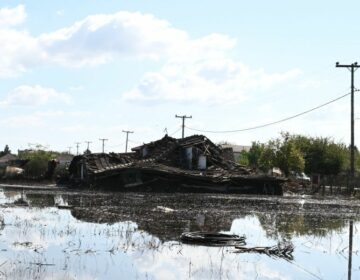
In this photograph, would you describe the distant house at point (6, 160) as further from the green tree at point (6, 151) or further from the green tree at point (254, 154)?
the green tree at point (254, 154)

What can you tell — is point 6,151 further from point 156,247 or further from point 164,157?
point 156,247

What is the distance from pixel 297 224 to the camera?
2169 cm

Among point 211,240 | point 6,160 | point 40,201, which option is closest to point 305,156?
point 40,201

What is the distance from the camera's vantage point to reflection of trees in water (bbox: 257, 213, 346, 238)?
18672 mm

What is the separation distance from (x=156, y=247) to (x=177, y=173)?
3435cm

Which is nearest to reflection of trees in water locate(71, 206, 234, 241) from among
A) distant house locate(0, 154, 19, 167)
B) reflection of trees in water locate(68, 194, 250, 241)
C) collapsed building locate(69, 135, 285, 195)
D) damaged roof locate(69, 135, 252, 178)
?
reflection of trees in water locate(68, 194, 250, 241)

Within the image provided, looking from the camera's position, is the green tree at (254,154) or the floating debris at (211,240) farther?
the green tree at (254,154)

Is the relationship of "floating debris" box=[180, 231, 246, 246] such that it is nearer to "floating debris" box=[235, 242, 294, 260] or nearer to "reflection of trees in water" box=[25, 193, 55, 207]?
"floating debris" box=[235, 242, 294, 260]

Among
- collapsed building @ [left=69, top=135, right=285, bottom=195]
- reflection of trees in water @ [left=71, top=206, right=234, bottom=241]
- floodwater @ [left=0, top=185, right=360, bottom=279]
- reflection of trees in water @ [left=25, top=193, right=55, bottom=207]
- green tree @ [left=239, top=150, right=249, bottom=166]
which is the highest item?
green tree @ [left=239, top=150, right=249, bottom=166]

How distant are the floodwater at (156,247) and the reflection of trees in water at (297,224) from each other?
4 cm

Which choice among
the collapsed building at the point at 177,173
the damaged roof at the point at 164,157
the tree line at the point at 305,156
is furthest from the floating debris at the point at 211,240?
the tree line at the point at 305,156

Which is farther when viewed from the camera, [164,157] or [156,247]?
[164,157]

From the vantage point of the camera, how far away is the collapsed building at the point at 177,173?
4881cm

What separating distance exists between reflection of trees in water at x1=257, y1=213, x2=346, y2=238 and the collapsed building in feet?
74.5
